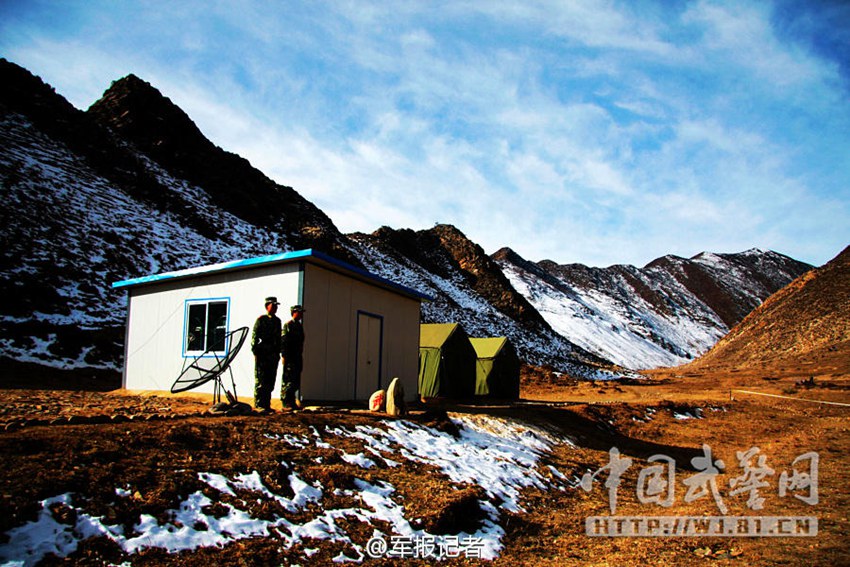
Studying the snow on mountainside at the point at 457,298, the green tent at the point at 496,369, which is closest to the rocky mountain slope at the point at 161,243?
the snow on mountainside at the point at 457,298

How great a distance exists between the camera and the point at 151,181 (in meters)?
43.2

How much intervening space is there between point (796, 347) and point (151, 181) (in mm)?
53436

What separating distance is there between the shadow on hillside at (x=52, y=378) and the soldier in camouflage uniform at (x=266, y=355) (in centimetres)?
879

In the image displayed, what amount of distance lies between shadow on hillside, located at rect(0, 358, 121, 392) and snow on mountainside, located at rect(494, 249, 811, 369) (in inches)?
2459

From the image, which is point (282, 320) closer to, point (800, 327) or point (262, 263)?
point (262, 263)

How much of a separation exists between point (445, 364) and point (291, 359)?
39.9ft

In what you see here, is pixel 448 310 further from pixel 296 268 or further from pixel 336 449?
pixel 336 449

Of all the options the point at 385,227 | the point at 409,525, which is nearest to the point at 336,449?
the point at 409,525

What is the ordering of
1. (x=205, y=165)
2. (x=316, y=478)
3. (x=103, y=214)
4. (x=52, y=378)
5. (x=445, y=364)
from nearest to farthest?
(x=316, y=478), (x=52, y=378), (x=445, y=364), (x=103, y=214), (x=205, y=165)

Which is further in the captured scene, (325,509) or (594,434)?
(594,434)

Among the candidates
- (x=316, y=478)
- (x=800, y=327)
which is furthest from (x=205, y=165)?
(x=800, y=327)

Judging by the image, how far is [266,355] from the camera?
32.2 feet

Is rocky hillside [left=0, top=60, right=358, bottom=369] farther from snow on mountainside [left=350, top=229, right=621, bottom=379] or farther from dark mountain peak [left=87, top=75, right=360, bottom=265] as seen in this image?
snow on mountainside [left=350, top=229, right=621, bottom=379]

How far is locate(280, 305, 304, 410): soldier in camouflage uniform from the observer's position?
1013 centimetres
